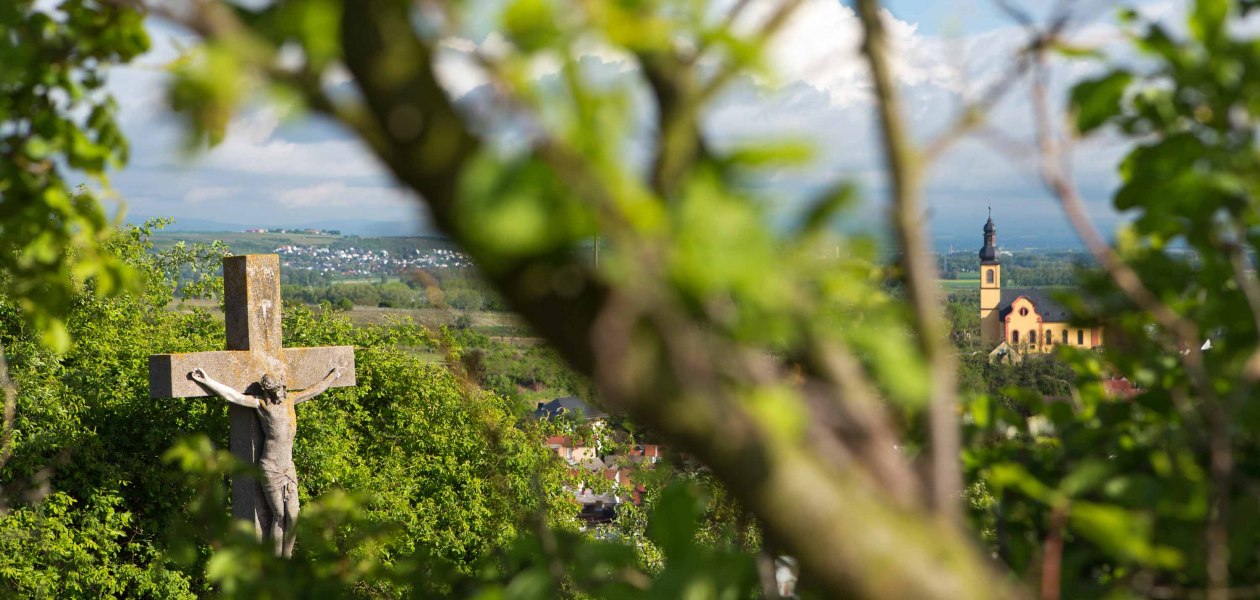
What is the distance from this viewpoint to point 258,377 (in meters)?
8.16

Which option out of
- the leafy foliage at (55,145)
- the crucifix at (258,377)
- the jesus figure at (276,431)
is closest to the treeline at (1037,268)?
the leafy foliage at (55,145)

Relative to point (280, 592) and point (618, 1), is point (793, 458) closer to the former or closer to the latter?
point (618, 1)

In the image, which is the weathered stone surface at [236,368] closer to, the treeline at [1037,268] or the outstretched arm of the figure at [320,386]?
the outstretched arm of the figure at [320,386]

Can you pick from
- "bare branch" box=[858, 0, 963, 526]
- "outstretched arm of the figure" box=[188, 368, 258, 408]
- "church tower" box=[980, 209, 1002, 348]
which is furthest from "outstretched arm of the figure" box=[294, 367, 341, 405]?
"bare branch" box=[858, 0, 963, 526]

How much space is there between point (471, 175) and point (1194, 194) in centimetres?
75

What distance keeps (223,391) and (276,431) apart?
2.10 ft

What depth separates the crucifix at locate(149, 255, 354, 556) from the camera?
782 centimetres

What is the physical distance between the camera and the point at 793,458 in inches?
27.2

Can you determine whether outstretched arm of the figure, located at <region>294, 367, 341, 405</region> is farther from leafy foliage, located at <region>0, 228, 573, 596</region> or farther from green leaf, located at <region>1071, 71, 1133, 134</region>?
green leaf, located at <region>1071, 71, 1133, 134</region>

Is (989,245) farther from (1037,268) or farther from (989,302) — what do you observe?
(1037,268)

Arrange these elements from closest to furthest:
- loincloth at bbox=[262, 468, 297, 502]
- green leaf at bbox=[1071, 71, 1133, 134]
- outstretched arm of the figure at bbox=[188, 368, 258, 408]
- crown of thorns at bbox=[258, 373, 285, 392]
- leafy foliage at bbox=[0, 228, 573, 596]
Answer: green leaf at bbox=[1071, 71, 1133, 134], outstretched arm of the figure at bbox=[188, 368, 258, 408], crown of thorns at bbox=[258, 373, 285, 392], loincloth at bbox=[262, 468, 297, 502], leafy foliage at bbox=[0, 228, 573, 596]

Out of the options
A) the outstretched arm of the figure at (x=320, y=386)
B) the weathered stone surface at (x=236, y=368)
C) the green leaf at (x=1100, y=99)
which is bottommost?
the outstretched arm of the figure at (x=320, y=386)

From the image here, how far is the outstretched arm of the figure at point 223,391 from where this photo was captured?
776 cm

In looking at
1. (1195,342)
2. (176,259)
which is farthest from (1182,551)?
(176,259)
